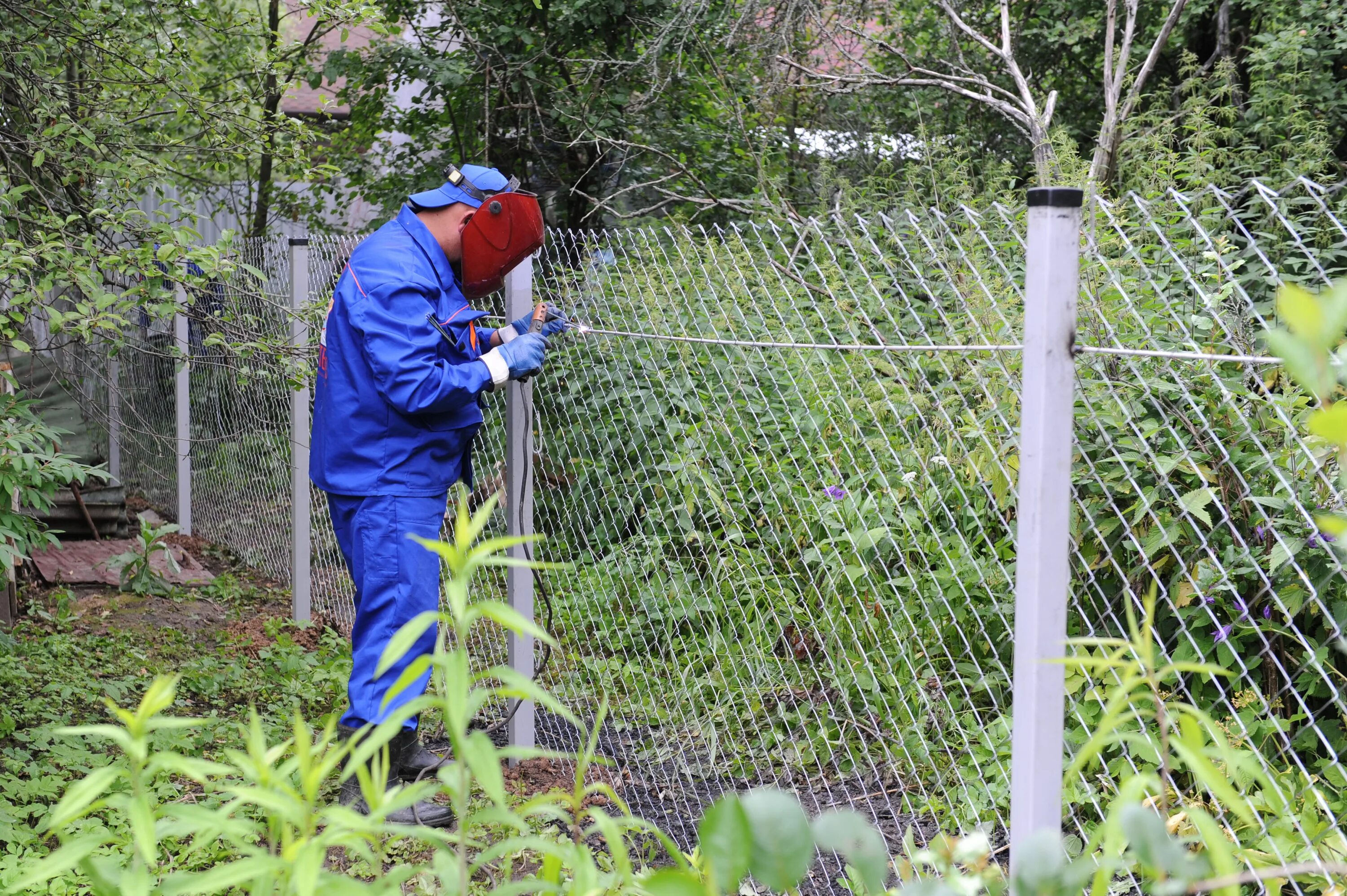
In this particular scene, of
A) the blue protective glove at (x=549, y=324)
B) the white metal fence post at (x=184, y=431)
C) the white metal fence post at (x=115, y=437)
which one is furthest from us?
the white metal fence post at (x=115, y=437)

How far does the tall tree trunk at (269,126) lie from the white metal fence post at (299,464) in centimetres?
61

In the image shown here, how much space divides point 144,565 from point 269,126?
2.49 m

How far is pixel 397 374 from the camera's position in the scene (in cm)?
335

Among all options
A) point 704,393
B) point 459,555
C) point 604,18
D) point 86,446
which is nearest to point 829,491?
point 704,393

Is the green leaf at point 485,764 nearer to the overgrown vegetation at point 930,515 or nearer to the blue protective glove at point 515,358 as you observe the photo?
the overgrown vegetation at point 930,515

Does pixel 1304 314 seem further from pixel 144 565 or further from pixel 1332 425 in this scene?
pixel 144 565

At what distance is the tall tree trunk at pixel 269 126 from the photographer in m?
5.96

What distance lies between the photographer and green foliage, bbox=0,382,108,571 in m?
3.56

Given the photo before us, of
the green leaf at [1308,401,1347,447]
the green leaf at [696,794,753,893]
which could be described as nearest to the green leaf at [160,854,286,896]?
the green leaf at [696,794,753,893]

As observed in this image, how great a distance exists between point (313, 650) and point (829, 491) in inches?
141

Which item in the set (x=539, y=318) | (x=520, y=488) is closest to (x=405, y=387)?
(x=539, y=318)

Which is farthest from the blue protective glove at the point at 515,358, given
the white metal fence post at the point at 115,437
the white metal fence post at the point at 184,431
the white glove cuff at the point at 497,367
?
the white metal fence post at the point at 115,437

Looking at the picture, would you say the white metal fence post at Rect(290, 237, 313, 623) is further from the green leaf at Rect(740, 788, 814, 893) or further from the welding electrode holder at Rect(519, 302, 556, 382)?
the green leaf at Rect(740, 788, 814, 893)

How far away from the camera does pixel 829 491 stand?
3389 millimetres
